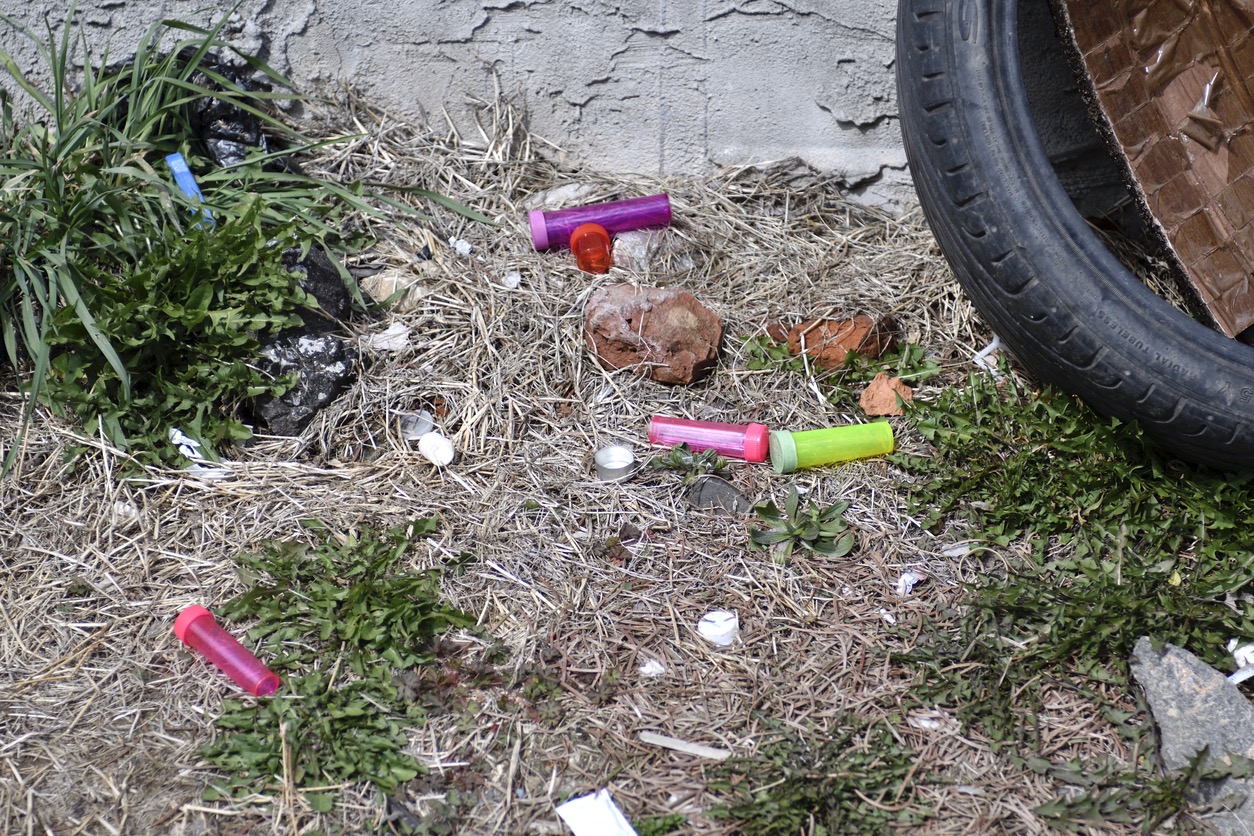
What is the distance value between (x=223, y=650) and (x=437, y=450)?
641mm

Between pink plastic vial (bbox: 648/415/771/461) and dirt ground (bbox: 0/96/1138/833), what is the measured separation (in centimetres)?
5

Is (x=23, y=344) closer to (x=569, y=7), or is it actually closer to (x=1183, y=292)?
(x=569, y=7)

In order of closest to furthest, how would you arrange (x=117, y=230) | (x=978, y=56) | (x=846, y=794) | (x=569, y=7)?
1. (x=846, y=794)
2. (x=978, y=56)
3. (x=117, y=230)
4. (x=569, y=7)

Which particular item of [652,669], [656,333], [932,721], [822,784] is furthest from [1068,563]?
[656,333]

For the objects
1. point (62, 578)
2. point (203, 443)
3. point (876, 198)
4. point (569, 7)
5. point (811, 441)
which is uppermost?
point (569, 7)

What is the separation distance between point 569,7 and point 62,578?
6.24ft

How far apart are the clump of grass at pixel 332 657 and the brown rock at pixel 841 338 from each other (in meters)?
1.03

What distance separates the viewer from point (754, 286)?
2652mm

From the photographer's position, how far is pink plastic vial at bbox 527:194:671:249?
268cm

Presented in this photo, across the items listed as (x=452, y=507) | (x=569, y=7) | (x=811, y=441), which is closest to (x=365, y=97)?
(x=569, y=7)

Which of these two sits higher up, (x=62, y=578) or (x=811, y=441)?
(x=811, y=441)

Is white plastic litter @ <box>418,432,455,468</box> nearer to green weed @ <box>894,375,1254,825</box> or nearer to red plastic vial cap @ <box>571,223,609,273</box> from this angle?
red plastic vial cap @ <box>571,223,609,273</box>

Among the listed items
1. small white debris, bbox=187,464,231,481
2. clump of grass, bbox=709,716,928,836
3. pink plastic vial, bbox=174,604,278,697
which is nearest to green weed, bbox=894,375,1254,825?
clump of grass, bbox=709,716,928,836

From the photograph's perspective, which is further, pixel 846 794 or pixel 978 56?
pixel 978 56
